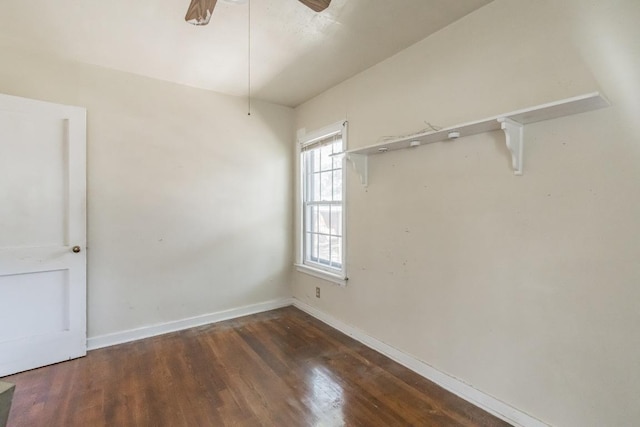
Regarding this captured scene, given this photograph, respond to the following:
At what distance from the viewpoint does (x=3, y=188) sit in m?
2.33

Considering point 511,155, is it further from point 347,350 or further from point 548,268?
point 347,350

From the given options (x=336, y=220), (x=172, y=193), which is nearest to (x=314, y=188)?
(x=336, y=220)

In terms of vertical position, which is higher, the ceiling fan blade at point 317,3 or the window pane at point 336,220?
the ceiling fan blade at point 317,3

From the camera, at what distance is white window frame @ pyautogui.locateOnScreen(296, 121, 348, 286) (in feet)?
10.2

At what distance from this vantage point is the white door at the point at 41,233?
2338 millimetres

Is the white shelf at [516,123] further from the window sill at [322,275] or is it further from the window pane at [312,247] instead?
the window pane at [312,247]

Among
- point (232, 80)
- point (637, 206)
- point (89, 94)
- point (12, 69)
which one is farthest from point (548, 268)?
point (12, 69)

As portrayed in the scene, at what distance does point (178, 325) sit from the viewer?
3.18 meters

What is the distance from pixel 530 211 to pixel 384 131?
1312 millimetres

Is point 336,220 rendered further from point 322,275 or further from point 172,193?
point 172,193

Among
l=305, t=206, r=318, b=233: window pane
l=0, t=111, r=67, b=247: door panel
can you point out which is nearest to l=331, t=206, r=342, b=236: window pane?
l=305, t=206, r=318, b=233: window pane

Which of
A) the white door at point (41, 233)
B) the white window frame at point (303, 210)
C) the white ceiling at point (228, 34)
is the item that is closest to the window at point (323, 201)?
the white window frame at point (303, 210)

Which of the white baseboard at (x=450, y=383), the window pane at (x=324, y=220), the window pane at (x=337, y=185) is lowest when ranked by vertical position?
the white baseboard at (x=450, y=383)

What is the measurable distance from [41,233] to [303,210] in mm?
2497
